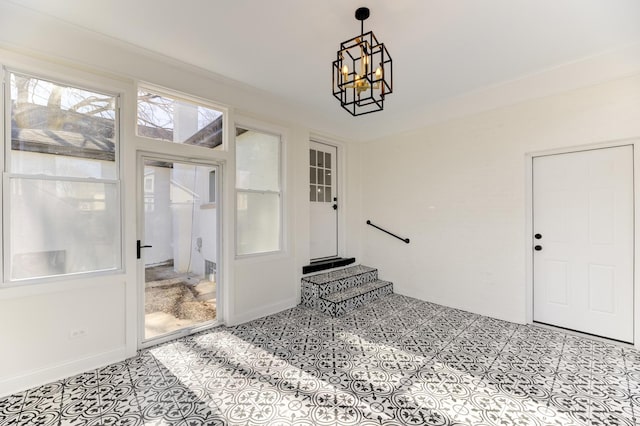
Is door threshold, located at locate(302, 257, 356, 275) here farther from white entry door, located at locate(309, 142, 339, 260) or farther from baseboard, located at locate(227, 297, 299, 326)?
baseboard, located at locate(227, 297, 299, 326)

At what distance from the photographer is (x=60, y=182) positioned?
2447 mm

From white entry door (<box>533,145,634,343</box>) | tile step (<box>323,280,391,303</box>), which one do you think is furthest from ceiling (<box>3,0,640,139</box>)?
tile step (<box>323,280,391,303</box>)

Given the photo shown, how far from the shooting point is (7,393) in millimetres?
2174

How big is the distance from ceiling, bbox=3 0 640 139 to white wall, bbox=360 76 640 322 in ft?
1.43

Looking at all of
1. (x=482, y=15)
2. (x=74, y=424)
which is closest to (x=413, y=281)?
(x=482, y=15)

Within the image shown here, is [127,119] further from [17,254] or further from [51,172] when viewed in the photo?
[17,254]

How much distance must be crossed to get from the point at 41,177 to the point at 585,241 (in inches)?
209

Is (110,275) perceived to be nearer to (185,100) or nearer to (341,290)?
(185,100)

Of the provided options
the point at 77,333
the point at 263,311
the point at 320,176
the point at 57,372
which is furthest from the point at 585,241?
the point at 57,372

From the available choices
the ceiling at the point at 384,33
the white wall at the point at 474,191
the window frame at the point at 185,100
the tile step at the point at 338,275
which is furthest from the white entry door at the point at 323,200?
the window frame at the point at 185,100

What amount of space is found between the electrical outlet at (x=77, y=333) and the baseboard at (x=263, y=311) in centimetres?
138

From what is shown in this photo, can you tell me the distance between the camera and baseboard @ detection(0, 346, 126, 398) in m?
2.20

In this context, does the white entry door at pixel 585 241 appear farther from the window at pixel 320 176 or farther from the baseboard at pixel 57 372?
the baseboard at pixel 57 372

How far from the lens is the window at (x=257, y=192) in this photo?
12.1 feet
